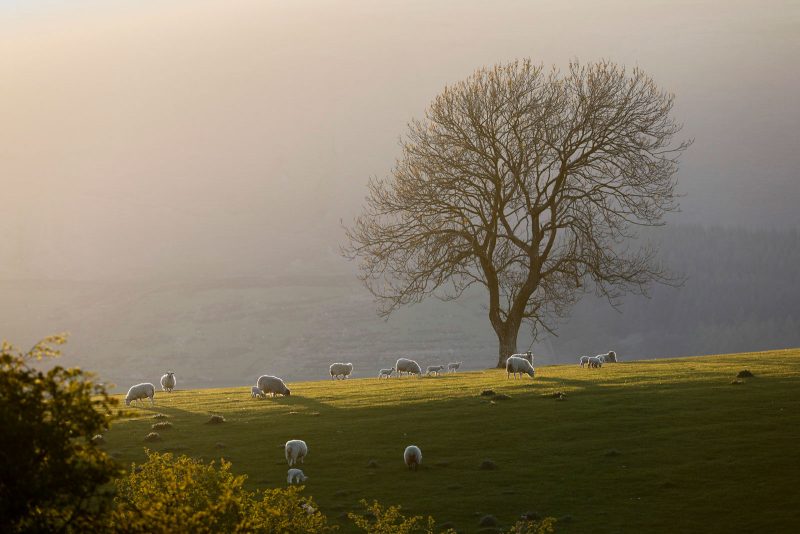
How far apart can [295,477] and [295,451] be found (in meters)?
1.97

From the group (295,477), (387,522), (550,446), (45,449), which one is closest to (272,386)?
(295,477)

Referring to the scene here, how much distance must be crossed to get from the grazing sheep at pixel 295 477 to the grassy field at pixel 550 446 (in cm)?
38

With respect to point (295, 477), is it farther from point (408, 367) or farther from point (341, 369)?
point (341, 369)

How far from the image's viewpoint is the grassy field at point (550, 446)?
88.9ft

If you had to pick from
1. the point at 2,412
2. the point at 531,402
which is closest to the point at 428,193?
the point at 531,402

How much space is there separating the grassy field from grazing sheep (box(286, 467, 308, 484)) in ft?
1.23

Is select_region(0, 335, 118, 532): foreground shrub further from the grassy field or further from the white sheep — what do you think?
the white sheep

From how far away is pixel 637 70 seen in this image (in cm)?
6694

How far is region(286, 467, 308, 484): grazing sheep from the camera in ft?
99.2

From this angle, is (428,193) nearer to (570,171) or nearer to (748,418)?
(570,171)

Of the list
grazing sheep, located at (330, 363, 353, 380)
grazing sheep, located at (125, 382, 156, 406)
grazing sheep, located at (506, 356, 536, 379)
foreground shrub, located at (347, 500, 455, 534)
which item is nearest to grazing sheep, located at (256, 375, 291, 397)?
grazing sheep, located at (125, 382, 156, 406)

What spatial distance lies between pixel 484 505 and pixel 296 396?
23008 mm

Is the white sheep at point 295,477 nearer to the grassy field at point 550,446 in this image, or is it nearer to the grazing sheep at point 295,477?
the grazing sheep at point 295,477

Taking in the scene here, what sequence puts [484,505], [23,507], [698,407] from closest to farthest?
[23,507], [484,505], [698,407]
